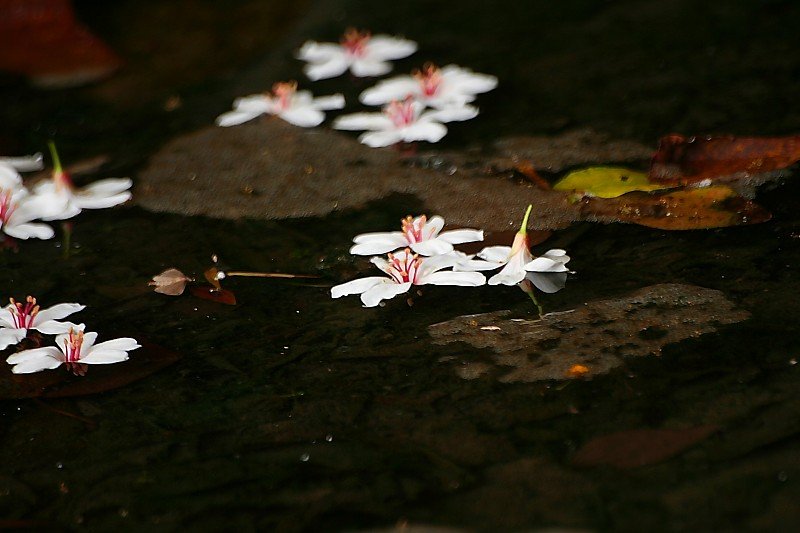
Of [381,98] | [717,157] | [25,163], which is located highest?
[717,157]

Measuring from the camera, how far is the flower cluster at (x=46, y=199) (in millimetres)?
1898

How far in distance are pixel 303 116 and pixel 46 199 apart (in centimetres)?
59

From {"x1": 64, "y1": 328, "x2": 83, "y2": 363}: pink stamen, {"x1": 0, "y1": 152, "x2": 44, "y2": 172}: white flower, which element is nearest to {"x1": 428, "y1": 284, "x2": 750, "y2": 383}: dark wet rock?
{"x1": 64, "y1": 328, "x2": 83, "y2": 363}: pink stamen

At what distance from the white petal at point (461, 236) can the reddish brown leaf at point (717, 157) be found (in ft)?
1.20

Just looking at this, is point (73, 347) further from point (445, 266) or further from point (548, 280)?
point (548, 280)

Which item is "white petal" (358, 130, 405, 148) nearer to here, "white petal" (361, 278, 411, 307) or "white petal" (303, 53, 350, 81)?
"white petal" (303, 53, 350, 81)

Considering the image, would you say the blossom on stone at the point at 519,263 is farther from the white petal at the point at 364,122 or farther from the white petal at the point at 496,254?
the white petal at the point at 364,122

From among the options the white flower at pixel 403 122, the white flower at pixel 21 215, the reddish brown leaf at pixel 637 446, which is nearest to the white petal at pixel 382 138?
the white flower at pixel 403 122

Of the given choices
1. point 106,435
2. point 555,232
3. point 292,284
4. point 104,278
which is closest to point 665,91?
point 555,232

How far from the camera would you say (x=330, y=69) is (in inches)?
98.7

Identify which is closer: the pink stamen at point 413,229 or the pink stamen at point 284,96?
the pink stamen at point 413,229

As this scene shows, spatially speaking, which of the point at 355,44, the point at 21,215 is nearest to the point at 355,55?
the point at 355,44

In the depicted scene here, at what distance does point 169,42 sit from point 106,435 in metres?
1.72

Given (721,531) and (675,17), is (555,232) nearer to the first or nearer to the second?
(721,531)
